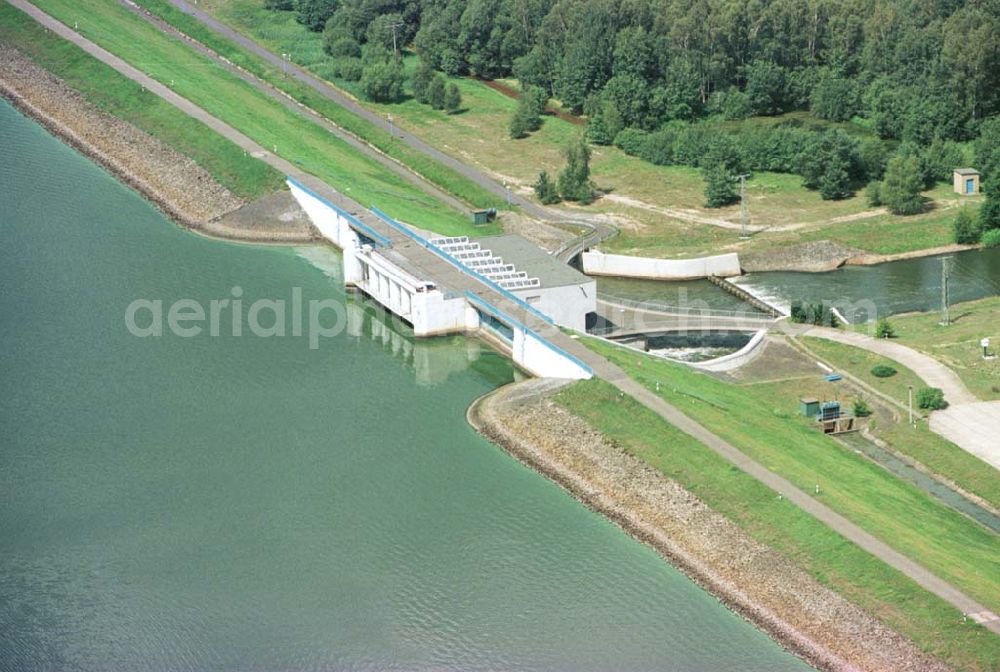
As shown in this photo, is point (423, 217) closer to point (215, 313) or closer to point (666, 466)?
point (215, 313)

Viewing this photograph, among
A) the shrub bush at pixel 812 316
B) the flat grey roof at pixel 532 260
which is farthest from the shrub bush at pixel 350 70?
the shrub bush at pixel 812 316

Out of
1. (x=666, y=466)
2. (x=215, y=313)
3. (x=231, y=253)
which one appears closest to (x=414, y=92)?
(x=231, y=253)

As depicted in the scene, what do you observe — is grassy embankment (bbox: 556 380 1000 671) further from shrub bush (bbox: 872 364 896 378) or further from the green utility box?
shrub bush (bbox: 872 364 896 378)

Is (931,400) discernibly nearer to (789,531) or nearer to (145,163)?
(789,531)

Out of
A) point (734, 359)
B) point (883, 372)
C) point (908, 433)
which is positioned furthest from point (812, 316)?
point (908, 433)

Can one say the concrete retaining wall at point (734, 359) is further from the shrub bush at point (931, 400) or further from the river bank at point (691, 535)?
the shrub bush at point (931, 400)

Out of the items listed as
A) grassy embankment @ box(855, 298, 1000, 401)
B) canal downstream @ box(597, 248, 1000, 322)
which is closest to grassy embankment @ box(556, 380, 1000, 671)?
grassy embankment @ box(855, 298, 1000, 401)
